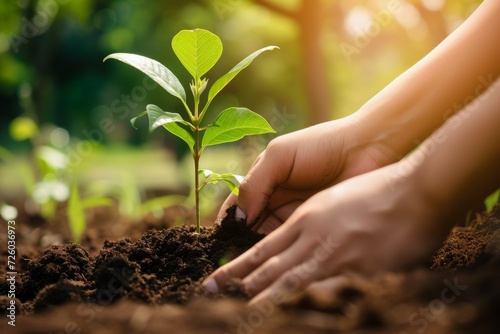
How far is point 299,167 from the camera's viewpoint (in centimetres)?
220

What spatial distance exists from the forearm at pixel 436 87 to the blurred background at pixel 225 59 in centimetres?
197

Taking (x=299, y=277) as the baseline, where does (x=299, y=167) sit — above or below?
above

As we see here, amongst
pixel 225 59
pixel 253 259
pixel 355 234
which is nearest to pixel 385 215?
pixel 355 234

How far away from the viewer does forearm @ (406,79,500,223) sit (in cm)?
145

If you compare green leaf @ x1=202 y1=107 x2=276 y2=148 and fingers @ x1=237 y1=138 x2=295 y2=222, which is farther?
fingers @ x1=237 y1=138 x2=295 y2=222

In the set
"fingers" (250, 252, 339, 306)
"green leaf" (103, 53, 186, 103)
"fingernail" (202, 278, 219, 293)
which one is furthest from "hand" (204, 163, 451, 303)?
"green leaf" (103, 53, 186, 103)

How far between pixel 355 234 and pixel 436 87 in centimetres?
103

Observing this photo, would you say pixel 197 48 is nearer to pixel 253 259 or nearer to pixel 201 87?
pixel 201 87

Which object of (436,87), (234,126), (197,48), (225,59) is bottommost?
(234,126)

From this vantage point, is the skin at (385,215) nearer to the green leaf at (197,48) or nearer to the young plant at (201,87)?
the young plant at (201,87)

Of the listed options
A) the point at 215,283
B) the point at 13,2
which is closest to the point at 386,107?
the point at 215,283

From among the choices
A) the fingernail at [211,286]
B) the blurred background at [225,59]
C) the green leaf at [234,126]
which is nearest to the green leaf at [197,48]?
the green leaf at [234,126]

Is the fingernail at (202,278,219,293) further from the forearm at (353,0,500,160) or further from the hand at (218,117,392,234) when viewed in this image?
the forearm at (353,0,500,160)

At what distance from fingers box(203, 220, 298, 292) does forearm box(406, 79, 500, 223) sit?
0.39 meters
